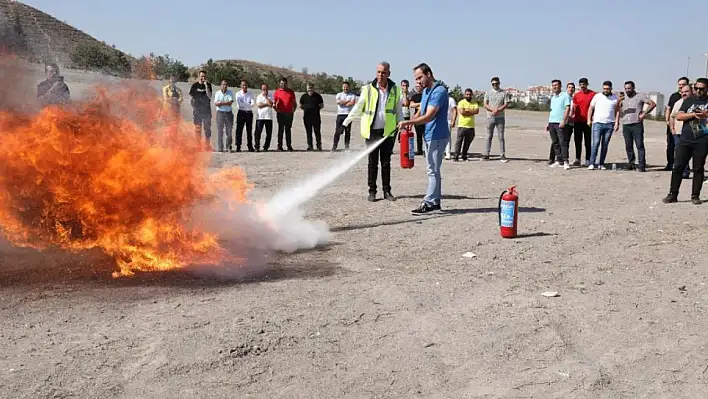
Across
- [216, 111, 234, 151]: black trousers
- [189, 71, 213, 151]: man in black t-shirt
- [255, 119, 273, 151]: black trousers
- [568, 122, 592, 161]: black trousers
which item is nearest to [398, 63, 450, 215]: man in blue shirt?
[568, 122, 592, 161]: black trousers

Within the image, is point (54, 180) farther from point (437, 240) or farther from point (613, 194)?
point (613, 194)

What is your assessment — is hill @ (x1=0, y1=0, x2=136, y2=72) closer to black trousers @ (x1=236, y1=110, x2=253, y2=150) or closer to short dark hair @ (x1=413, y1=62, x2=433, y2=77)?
short dark hair @ (x1=413, y1=62, x2=433, y2=77)

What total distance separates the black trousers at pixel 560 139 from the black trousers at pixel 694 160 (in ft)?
16.5

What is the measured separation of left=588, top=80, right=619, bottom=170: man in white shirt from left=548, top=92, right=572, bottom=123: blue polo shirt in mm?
657

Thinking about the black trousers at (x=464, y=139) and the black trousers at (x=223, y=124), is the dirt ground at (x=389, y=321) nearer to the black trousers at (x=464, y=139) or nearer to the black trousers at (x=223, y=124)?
the black trousers at (x=464, y=139)

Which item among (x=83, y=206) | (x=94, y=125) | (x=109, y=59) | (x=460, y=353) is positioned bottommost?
(x=460, y=353)

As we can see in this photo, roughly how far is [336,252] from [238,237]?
1299 mm

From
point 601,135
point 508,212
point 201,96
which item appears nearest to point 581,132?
point 601,135

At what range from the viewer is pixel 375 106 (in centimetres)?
1082

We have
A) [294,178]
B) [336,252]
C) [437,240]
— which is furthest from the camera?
[294,178]

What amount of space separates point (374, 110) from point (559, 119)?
7.33m

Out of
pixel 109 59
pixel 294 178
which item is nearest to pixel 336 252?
pixel 109 59

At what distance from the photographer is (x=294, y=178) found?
543 inches

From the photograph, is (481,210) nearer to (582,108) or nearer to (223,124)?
(582,108)
